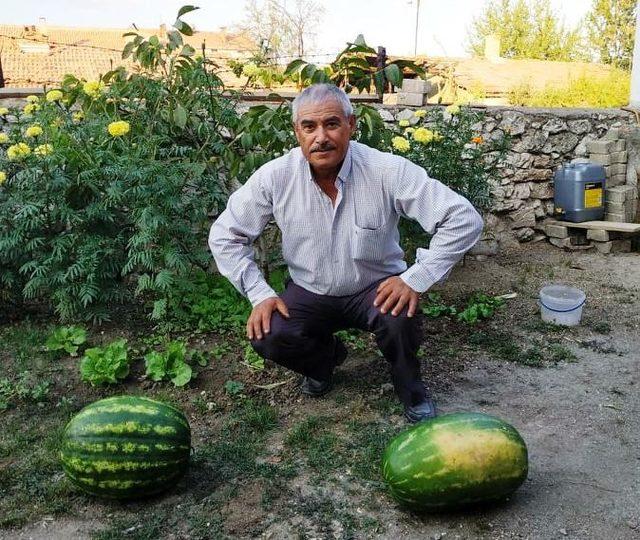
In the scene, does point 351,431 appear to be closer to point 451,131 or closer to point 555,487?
point 555,487

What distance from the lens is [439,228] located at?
3041 mm

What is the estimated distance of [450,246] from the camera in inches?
119

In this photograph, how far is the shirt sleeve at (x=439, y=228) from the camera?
9.82 ft

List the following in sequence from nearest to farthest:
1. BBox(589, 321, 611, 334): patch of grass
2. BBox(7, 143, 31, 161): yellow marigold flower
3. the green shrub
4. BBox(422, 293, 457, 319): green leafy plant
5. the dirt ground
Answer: the dirt ground < BBox(7, 143, 31, 161): yellow marigold flower < BBox(589, 321, 611, 334): patch of grass < BBox(422, 293, 457, 319): green leafy plant < the green shrub

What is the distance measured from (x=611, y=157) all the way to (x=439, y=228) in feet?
18.1

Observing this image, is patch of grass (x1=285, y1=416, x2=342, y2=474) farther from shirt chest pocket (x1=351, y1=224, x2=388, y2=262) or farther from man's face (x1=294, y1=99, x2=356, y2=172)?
man's face (x1=294, y1=99, x2=356, y2=172)

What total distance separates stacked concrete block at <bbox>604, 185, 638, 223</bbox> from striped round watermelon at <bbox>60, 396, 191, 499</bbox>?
632 cm

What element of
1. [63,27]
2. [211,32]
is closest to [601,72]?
[211,32]

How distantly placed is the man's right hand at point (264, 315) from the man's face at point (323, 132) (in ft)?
2.19

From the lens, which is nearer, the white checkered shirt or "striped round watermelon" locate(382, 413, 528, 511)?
"striped round watermelon" locate(382, 413, 528, 511)

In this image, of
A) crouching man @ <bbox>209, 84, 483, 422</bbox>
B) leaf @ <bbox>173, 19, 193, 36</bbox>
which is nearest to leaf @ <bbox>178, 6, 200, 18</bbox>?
leaf @ <bbox>173, 19, 193, 36</bbox>

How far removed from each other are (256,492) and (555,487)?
4.05 ft

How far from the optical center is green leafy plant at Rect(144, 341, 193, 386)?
3.76 m

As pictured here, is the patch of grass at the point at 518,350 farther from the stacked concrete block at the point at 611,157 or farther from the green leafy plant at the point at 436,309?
the stacked concrete block at the point at 611,157
